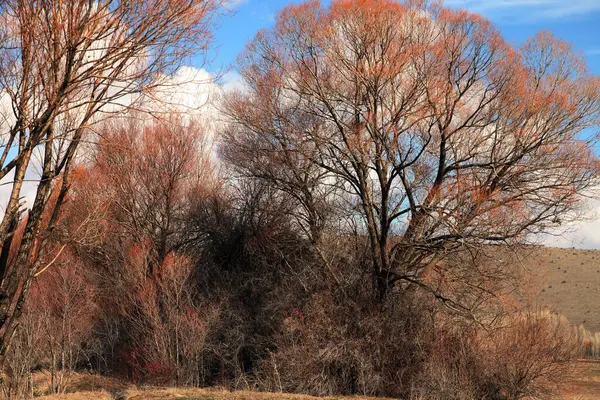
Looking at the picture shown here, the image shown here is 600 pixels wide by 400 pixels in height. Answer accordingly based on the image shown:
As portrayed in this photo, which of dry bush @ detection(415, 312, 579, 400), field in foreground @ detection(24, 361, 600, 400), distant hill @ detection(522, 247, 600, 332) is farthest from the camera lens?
distant hill @ detection(522, 247, 600, 332)

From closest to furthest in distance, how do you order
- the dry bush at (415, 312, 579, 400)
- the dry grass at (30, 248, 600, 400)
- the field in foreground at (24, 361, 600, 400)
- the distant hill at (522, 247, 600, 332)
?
the field in foreground at (24, 361, 600, 400) → the dry grass at (30, 248, 600, 400) → the dry bush at (415, 312, 579, 400) → the distant hill at (522, 247, 600, 332)

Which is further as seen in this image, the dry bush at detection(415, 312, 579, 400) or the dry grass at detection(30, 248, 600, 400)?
the dry bush at detection(415, 312, 579, 400)

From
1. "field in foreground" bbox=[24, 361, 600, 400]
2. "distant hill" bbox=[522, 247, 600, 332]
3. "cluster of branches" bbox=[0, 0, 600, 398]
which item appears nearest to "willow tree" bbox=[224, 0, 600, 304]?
"cluster of branches" bbox=[0, 0, 600, 398]

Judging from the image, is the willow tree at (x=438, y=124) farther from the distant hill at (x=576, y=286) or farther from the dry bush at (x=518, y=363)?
the distant hill at (x=576, y=286)

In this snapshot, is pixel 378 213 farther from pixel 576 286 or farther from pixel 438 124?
pixel 576 286

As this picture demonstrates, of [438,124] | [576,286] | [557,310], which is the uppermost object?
[438,124]

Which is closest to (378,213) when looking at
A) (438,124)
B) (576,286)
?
(438,124)

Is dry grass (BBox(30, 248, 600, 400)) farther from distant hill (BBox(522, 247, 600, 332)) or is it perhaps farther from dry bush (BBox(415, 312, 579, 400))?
dry bush (BBox(415, 312, 579, 400))

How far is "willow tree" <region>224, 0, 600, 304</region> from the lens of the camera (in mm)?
17922

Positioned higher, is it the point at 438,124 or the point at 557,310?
the point at 438,124

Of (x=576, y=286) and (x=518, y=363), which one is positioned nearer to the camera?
(x=518, y=363)

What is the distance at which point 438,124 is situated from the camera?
1873cm

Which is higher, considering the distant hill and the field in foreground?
the distant hill

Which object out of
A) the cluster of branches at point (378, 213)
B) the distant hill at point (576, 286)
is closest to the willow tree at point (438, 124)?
the cluster of branches at point (378, 213)
